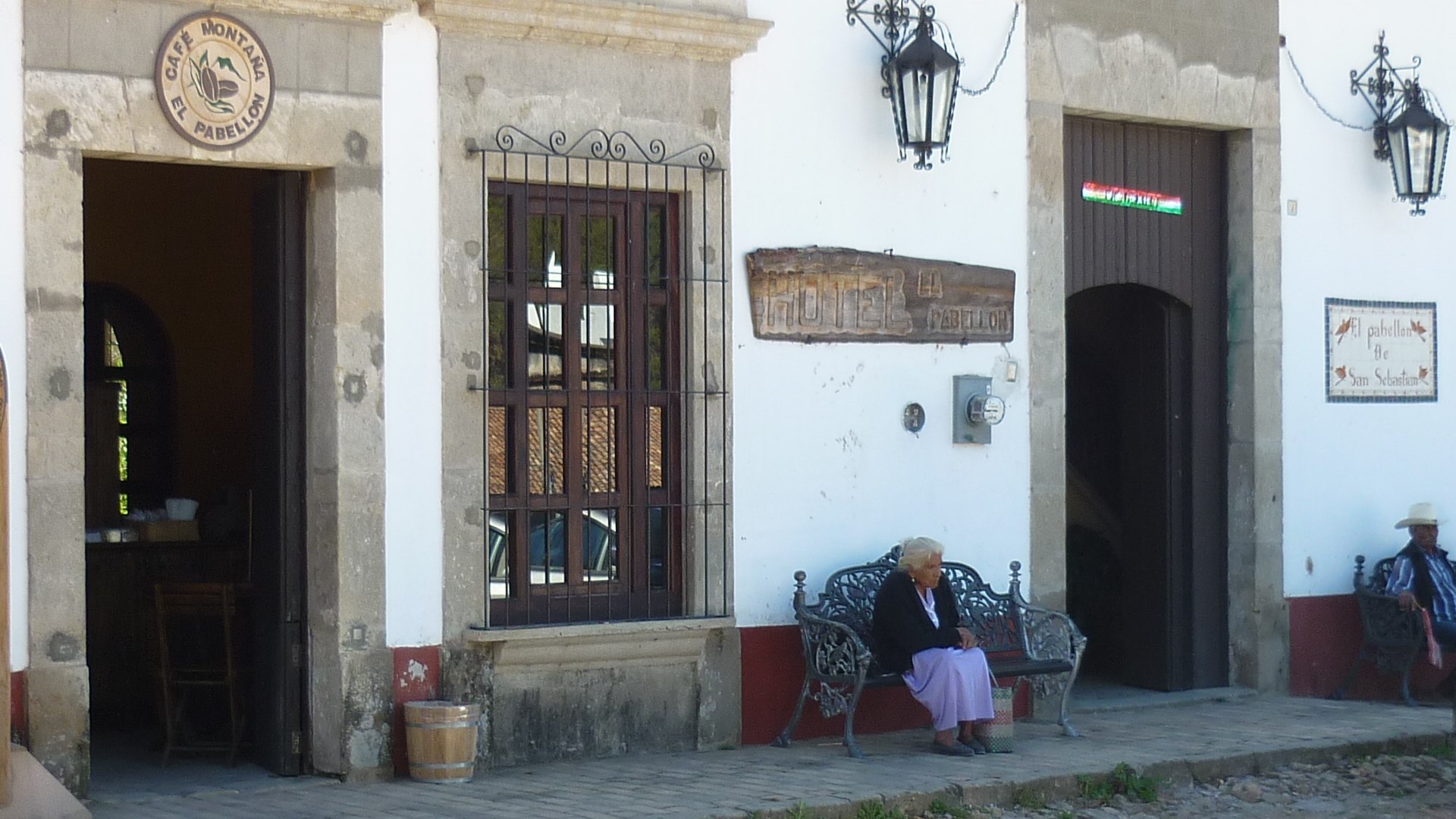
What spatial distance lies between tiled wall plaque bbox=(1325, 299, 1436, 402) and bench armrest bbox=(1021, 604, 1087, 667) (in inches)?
104

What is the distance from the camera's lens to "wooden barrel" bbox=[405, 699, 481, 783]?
7344 millimetres

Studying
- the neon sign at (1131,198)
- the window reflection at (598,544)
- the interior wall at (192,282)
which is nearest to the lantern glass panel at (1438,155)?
the neon sign at (1131,198)

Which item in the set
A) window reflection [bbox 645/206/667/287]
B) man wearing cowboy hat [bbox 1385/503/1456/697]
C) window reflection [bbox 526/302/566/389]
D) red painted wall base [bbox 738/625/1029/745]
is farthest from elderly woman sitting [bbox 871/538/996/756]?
man wearing cowboy hat [bbox 1385/503/1456/697]

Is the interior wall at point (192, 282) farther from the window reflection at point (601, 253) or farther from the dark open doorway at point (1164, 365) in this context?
the dark open doorway at point (1164, 365)

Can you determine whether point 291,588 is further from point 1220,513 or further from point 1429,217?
point 1429,217

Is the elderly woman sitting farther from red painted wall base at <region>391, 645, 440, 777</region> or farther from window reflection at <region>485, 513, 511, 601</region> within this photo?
red painted wall base at <region>391, 645, 440, 777</region>

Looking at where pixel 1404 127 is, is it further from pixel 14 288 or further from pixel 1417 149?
pixel 14 288

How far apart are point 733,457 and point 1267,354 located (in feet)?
11.8

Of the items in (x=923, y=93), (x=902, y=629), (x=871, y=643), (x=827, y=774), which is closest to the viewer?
(x=827, y=774)

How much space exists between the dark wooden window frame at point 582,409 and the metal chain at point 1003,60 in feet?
5.85

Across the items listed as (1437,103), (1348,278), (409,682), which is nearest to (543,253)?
(409,682)

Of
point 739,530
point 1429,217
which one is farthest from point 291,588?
point 1429,217

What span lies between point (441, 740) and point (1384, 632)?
5806mm

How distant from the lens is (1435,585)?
10406 millimetres
